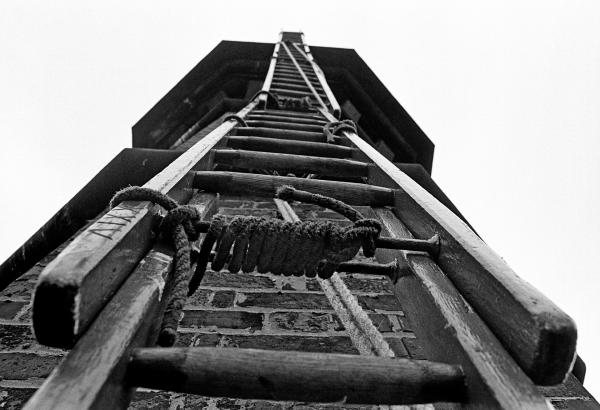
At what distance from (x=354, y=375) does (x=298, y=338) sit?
904 mm

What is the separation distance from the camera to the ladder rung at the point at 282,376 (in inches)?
24.7

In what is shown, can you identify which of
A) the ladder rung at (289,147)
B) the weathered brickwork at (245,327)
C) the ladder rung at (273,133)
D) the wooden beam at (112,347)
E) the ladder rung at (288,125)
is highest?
the ladder rung at (288,125)

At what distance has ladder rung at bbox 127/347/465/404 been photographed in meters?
0.63

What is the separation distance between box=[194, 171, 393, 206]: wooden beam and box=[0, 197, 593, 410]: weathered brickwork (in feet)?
1.28

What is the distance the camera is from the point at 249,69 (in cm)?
514

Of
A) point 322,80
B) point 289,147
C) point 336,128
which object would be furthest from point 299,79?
point 289,147

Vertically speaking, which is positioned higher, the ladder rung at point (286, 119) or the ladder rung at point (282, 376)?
the ladder rung at point (286, 119)

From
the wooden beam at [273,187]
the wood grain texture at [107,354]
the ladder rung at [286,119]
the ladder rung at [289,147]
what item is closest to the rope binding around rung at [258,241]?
the wood grain texture at [107,354]

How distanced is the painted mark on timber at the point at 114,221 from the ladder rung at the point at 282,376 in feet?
0.63

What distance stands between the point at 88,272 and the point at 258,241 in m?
0.34

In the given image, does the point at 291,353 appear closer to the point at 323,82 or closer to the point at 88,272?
the point at 88,272

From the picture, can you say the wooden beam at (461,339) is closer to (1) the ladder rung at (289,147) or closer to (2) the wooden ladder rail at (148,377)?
(2) the wooden ladder rail at (148,377)

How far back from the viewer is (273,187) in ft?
4.35

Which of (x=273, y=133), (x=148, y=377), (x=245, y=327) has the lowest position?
(x=245, y=327)
